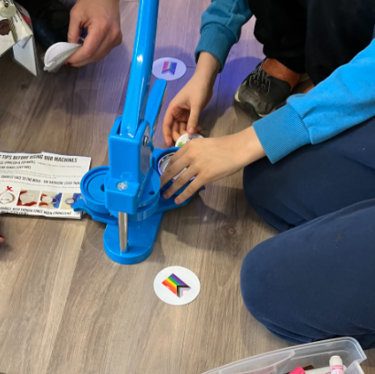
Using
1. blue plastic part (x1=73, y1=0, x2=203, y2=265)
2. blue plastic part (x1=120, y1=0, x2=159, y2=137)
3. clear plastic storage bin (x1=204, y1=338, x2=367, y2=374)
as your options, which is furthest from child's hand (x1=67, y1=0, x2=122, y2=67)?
clear plastic storage bin (x1=204, y1=338, x2=367, y2=374)

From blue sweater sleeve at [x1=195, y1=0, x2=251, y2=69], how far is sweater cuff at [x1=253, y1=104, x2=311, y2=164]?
31cm

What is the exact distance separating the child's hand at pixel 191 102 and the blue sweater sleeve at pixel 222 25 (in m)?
0.02

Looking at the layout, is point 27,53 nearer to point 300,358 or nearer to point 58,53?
point 58,53

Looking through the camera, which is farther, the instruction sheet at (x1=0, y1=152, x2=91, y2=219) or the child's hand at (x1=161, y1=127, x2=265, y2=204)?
the instruction sheet at (x1=0, y1=152, x2=91, y2=219)

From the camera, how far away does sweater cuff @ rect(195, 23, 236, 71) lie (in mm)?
1059

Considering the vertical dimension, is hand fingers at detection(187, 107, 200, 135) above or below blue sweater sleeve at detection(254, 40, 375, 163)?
below

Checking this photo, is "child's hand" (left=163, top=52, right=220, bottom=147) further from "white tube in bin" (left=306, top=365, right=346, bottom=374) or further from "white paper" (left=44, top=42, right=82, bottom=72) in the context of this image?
"white tube in bin" (left=306, top=365, right=346, bottom=374)

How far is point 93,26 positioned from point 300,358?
807mm

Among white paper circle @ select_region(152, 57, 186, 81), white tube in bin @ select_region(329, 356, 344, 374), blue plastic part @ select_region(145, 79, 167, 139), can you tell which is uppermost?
blue plastic part @ select_region(145, 79, 167, 139)

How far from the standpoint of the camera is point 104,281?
88 cm

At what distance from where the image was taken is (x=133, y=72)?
0.61 m

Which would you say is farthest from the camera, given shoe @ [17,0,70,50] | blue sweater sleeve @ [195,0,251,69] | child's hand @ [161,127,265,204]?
shoe @ [17,0,70,50]

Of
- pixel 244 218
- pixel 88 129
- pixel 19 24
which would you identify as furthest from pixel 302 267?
pixel 19 24

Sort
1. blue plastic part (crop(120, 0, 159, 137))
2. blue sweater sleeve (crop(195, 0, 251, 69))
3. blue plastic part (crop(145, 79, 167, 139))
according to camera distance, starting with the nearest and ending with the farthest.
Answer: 1. blue plastic part (crop(120, 0, 159, 137))
2. blue plastic part (crop(145, 79, 167, 139))
3. blue sweater sleeve (crop(195, 0, 251, 69))
